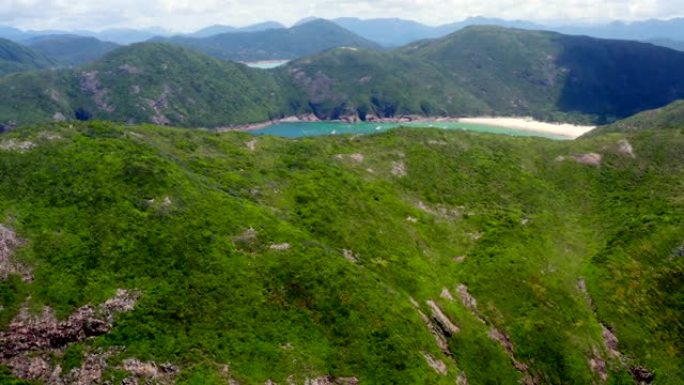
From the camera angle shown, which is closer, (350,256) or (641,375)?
(641,375)

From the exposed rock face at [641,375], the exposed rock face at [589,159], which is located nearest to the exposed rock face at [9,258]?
the exposed rock face at [641,375]

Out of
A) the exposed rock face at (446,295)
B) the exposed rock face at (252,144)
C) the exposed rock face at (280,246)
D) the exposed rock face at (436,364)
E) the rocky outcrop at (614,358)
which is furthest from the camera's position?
the exposed rock face at (252,144)

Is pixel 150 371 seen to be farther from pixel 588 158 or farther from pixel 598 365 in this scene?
pixel 588 158

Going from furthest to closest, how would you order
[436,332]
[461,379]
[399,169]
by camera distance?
[399,169], [436,332], [461,379]

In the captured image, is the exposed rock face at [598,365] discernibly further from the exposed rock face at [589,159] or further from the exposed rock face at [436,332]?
the exposed rock face at [589,159]

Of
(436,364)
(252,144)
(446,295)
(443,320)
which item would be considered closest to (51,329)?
(436,364)
